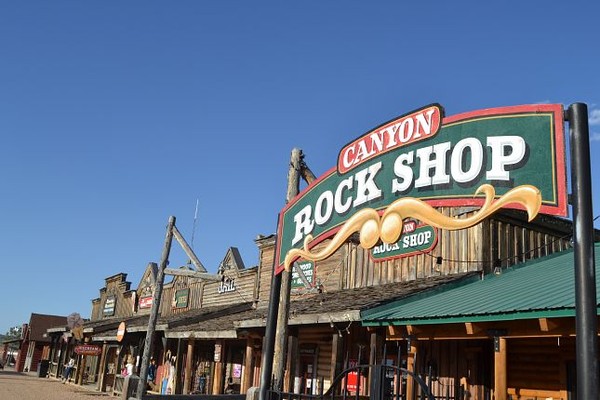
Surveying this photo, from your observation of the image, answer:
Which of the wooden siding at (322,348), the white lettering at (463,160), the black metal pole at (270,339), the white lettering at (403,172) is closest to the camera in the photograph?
the white lettering at (463,160)

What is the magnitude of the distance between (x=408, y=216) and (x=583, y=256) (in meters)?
1.90

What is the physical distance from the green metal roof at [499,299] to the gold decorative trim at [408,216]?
124 inches

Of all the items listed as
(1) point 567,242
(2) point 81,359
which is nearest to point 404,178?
(1) point 567,242

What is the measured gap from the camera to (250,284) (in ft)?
71.3

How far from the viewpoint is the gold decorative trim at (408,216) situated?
4.25m

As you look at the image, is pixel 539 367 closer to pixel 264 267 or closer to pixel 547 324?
pixel 547 324

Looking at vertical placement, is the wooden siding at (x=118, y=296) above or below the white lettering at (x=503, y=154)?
above

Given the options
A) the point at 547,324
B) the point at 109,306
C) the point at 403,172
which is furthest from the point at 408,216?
the point at 109,306

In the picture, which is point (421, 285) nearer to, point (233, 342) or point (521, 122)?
point (521, 122)

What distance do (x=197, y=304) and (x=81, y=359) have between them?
948 centimetres

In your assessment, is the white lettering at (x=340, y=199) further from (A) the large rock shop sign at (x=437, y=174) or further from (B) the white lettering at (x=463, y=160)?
(B) the white lettering at (x=463, y=160)

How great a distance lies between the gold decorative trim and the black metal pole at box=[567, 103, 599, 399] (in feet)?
1.06

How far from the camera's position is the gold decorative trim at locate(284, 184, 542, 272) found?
425 cm

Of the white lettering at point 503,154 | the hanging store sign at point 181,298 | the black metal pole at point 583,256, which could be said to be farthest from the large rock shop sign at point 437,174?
the hanging store sign at point 181,298
